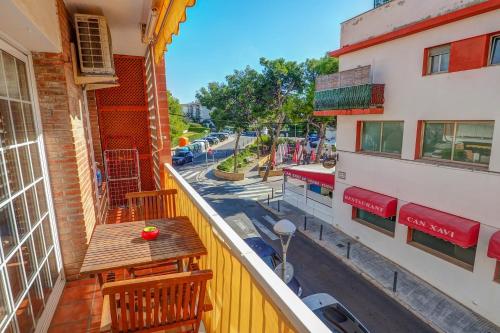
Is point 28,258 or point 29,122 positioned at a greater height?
point 29,122

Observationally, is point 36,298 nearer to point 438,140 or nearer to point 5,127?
point 5,127

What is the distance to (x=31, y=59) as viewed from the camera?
10.1ft

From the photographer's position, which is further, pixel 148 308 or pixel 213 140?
pixel 213 140

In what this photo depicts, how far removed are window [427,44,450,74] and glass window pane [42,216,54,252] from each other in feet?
31.9

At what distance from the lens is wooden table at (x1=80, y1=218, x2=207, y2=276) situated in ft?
8.19

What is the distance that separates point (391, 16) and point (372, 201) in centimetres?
632

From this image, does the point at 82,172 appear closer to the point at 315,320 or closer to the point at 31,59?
the point at 31,59

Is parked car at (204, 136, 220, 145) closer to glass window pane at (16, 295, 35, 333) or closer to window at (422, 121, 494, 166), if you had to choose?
window at (422, 121, 494, 166)

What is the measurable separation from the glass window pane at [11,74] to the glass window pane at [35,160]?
0.56 metres

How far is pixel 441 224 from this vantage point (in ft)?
24.7

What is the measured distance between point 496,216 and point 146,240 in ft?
26.2

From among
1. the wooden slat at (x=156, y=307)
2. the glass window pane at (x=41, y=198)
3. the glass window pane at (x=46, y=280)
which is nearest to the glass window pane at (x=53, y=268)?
the glass window pane at (x=46, y=280)

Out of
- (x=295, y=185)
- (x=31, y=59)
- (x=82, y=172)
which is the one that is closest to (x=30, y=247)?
(x=82, y=172)

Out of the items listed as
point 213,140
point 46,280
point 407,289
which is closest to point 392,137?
point 407,289
